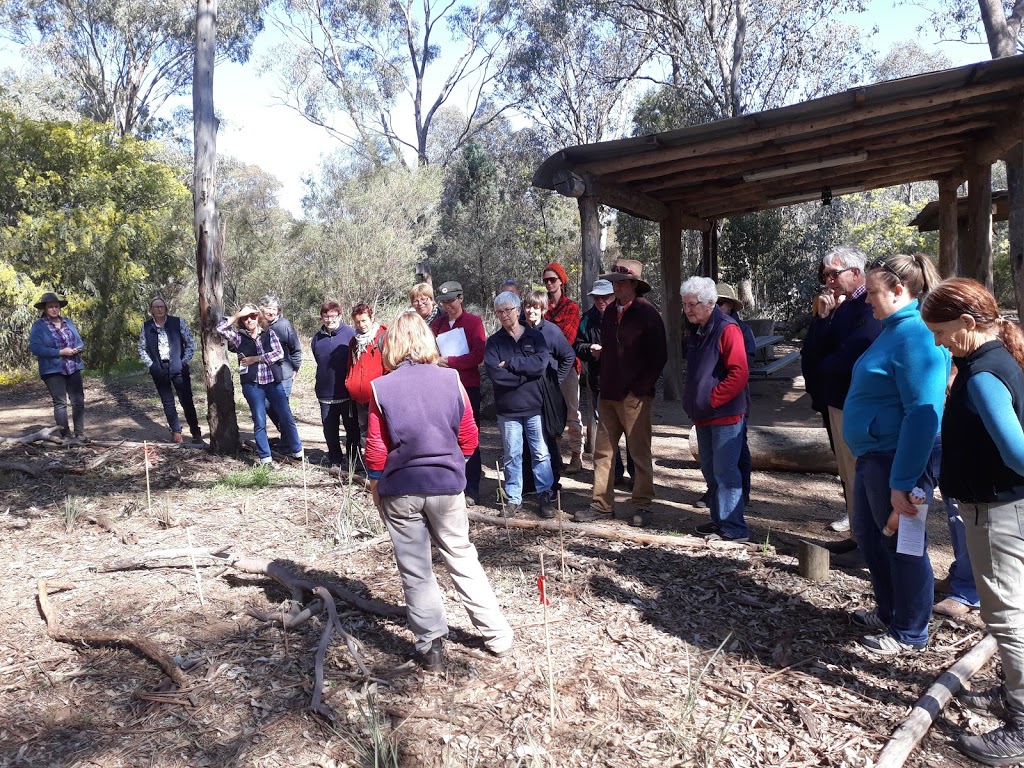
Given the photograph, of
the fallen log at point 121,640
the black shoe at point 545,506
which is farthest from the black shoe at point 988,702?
the fallen log at point 121,640

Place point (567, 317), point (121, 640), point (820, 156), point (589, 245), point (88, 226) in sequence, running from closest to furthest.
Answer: point (121, 640) < point (567, 317) < point (589, 245) < point (820, 156) < point (88, 226)

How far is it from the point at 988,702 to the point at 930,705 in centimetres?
27

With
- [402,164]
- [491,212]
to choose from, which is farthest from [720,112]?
[402,164]

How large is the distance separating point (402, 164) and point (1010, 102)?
94.5ft

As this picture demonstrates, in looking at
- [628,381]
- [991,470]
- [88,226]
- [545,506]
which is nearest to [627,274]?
[628,381]

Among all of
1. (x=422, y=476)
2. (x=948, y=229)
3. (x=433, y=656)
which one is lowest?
(x=433, y=656)

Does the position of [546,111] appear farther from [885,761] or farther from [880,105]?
[885,761]

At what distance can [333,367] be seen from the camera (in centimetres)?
707

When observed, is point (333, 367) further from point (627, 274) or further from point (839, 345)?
point (839, 345)

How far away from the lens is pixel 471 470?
627 cm

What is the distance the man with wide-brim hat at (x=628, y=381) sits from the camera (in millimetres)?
5523

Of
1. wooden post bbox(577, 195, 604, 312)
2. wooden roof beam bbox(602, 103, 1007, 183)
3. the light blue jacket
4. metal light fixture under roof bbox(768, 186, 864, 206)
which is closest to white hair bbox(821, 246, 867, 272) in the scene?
wooden post bbox(577, 195, 604, 312)

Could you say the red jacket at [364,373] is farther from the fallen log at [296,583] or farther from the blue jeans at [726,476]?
the blue jeans at [726,476]

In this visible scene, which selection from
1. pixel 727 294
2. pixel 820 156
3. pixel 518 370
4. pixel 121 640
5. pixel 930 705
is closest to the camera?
pixel 930 705
